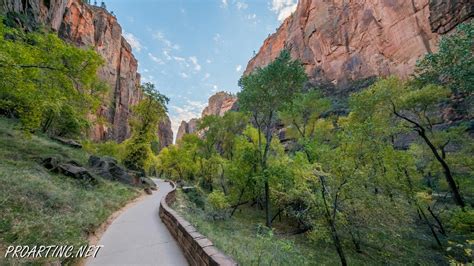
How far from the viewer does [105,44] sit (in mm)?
52188

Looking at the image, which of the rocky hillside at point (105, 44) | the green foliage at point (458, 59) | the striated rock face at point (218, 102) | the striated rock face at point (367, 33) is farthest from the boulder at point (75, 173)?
the striated rock face at point (218, 102)

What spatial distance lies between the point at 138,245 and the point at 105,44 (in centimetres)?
6319

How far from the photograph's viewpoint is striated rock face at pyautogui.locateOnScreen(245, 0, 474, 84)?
26.0 m

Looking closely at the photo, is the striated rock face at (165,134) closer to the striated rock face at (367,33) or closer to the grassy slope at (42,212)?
the striated rock face at (367,33)

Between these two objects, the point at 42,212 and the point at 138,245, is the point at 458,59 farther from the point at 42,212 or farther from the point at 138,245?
the point at 42,212

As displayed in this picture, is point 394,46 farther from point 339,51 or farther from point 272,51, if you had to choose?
point 272,51

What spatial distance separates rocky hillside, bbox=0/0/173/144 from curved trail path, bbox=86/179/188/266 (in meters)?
28.2

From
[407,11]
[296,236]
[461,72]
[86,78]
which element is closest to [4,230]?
[86,78]

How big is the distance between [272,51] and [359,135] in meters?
66.4

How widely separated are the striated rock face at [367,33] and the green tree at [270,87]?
73.2 feet

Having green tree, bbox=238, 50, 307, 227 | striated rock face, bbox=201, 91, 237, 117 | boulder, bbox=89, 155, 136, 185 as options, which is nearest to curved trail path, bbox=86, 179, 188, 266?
boulder, bbox=89, 155, 136, 185

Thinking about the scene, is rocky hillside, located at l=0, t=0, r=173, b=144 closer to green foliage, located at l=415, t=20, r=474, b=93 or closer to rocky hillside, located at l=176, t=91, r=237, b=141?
green foliage, located at l=415, t=20, r=474, b=93

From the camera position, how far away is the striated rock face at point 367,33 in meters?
26.0

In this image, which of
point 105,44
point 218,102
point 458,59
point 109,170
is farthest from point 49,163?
point 218,102
